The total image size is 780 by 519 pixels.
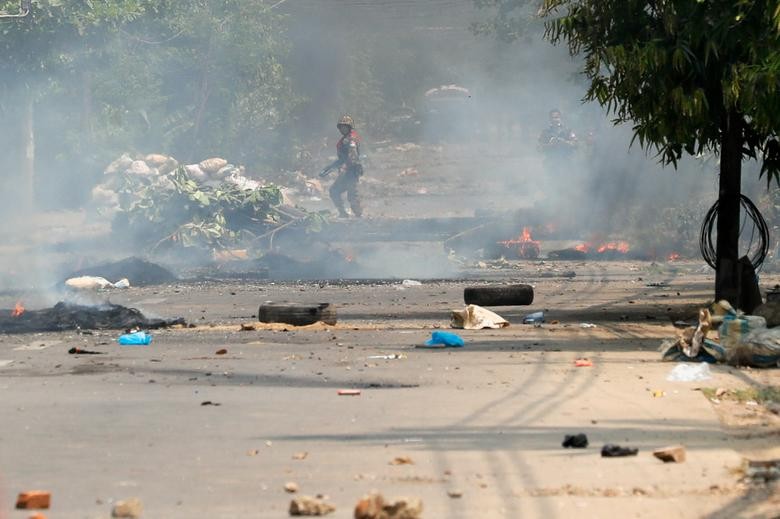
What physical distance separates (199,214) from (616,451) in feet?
70.1

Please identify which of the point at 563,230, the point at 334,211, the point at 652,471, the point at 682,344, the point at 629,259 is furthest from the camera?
the point at 334,211

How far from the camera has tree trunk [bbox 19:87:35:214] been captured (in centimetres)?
3278

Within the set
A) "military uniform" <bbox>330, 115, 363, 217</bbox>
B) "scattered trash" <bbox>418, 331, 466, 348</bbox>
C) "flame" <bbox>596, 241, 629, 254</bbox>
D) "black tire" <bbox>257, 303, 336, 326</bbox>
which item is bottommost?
"scattered trash" <bbox>418, 331, 466, 348</bbox>

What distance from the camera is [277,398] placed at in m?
9.70

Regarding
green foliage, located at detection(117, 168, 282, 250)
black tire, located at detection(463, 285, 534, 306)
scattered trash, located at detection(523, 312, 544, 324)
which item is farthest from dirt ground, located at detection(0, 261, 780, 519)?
green foliage, located at detection(117, 168, 282, 250)

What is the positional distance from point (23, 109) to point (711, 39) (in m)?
22.3

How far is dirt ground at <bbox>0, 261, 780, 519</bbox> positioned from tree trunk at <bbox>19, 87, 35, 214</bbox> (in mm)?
18938

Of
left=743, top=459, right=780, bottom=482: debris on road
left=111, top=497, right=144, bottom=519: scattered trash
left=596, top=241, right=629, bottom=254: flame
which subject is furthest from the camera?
left=596, top=241, right=629, bottom=254: flame

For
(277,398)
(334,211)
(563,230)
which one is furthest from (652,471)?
(334,211)

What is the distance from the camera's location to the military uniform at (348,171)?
30.7 metres

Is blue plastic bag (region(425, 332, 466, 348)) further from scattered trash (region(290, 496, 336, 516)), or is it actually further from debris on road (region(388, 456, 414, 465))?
scattered trash (region(290, 496, 336, 516))

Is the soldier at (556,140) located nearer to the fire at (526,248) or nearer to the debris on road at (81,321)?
the fire at (526,248)

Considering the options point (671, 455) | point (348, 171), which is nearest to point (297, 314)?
point (671, 455)

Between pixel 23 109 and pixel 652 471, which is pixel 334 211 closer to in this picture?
pixel 23 109
